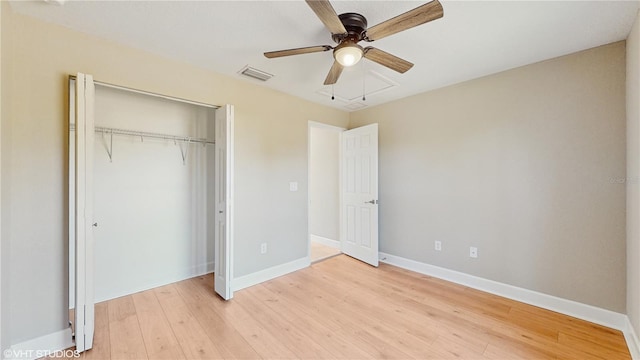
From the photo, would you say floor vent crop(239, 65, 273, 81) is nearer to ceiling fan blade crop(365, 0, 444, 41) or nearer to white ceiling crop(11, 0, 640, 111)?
white ceiling crop(11, 0, 640, 111)

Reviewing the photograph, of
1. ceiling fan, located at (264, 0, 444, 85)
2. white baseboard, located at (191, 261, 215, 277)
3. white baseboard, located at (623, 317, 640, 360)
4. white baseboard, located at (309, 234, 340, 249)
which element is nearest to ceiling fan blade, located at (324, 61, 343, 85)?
ceiling fan, located at (264, 0, 444, 85)

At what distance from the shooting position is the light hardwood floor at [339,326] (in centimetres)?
191

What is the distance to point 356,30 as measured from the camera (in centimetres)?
185

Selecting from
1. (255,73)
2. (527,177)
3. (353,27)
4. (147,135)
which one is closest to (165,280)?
(147,135)

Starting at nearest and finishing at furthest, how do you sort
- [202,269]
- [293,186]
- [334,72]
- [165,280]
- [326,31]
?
[326,31] < [334,72] < [165,280] < [202,269] < [293,186]

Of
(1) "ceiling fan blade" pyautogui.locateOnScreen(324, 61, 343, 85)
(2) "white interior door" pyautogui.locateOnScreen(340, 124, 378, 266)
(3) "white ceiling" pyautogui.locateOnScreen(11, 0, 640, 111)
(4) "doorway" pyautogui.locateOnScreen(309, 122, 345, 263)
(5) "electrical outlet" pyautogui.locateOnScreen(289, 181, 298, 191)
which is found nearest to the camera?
(3) "white ceiling" pyautogui.locateOnScreen(11, 0, 640, 111)

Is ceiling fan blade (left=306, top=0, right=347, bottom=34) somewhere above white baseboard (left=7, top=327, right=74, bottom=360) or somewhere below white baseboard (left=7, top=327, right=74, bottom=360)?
above

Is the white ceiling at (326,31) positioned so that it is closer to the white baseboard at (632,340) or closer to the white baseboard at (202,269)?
the white baseboard at (632,340)

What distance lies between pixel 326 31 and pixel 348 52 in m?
0.40

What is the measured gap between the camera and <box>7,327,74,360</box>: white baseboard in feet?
5.88

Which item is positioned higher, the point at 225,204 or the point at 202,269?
the point at 225,204

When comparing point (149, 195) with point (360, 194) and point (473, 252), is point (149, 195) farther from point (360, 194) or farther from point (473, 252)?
point (473, 252)

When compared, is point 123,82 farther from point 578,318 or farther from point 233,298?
point 578,318

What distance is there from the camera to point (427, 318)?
2350mm
